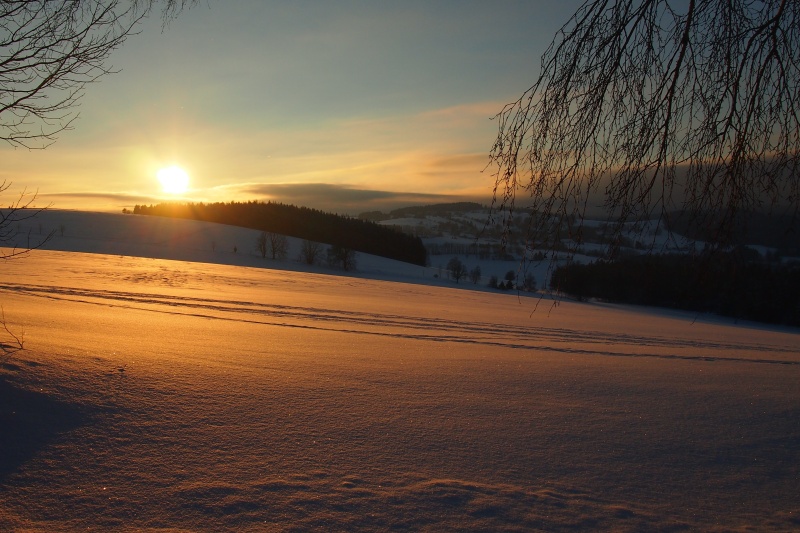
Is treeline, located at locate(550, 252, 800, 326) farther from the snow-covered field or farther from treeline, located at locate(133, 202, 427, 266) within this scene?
treeline, located at locate(133, 202, 427, 266)

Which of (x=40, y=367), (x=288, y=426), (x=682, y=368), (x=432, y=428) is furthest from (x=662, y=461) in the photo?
(x=40, y=367)

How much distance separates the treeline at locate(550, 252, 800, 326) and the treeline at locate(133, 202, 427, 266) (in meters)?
31.5

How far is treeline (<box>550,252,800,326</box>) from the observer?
297 cm

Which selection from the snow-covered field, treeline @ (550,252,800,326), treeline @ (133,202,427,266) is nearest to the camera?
→ the snow-covered field

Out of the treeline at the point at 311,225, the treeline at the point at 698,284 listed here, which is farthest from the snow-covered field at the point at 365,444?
the treeline at the point at 311,225

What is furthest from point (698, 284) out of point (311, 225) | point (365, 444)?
point (311, 225)

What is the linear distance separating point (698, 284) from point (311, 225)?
7082 centimetres

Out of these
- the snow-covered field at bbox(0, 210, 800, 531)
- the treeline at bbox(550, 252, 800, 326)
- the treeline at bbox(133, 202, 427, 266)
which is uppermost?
the treeline at bbox(133, 202, 427, 266)

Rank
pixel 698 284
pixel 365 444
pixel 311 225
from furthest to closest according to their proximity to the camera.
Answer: pixel 311 225 → pixel 365 444 → pixel 698 284

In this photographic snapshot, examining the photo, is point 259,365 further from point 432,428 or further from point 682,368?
point 682,368

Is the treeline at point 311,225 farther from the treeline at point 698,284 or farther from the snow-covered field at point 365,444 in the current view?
the snow-covered field at point 365,444

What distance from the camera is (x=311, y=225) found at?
2835 inches

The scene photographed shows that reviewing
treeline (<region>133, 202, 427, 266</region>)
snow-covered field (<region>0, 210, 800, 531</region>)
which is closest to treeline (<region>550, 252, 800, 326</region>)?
snow-covered field (<region>0, 210, 800, 531</region>)

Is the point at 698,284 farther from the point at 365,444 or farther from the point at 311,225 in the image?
the point at 311,225
